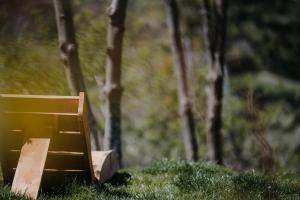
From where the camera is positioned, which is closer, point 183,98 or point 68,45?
point 68,45

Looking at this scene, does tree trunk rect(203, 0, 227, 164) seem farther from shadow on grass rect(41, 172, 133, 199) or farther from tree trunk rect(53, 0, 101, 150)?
shadow on grass rect(41, 172, 133, 199)

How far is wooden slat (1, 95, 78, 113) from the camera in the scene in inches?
272

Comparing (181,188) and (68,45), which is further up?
(68,45)

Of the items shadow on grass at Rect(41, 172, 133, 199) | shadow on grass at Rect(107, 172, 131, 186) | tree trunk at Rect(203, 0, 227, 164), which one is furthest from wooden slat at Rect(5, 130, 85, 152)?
tree trunk at Rect(203, 0, 227, 164)

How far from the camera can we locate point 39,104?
7.00m

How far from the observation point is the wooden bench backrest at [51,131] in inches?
274

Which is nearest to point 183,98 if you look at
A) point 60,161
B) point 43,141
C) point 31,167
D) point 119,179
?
point 119,179

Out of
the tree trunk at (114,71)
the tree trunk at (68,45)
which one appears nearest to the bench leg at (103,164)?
the tree trunk at (68,45)

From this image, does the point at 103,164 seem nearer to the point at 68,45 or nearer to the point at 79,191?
the point at 79,191

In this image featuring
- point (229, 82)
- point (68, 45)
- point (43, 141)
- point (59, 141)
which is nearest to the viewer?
point (43, 141)

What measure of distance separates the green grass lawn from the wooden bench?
0.23 metres

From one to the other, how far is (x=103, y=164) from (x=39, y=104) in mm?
1677

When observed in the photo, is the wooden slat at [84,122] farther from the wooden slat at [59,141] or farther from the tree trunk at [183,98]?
the tree trunk at [183,98]

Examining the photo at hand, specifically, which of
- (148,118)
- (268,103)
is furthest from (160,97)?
→ (268,103)
